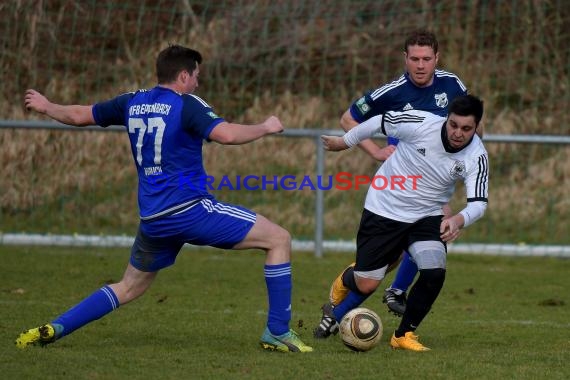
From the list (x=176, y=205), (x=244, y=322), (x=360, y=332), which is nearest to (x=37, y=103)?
(x=176, y=205)

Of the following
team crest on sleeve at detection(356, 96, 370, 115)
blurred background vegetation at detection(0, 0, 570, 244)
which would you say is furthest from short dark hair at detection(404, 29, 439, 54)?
blurred background vegetation at detection(0, 0, 570, 244)

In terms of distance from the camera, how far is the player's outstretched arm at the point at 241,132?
20.2ft

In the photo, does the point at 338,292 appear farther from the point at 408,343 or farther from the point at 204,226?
the point at 204,226

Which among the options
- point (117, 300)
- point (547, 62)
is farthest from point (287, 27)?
point (117, 300)

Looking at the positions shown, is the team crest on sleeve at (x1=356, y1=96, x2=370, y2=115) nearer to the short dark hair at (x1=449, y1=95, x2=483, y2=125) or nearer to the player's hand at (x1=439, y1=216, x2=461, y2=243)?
the short dark hair at (x1=449, y1=95, x2=483, y2=125)

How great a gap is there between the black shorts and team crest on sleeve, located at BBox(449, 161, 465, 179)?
31 cm

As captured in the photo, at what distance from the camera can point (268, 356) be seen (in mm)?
6379

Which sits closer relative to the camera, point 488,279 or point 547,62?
point 488,279

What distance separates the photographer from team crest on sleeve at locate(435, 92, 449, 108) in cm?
806

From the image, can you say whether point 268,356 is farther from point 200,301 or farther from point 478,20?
point 478,20

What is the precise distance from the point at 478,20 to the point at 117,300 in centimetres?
893

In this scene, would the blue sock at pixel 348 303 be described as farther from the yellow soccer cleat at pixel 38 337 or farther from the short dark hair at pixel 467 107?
the yellow soccer cleat at pixel 38 337

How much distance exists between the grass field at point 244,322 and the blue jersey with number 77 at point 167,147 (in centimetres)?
89

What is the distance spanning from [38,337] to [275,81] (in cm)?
857
